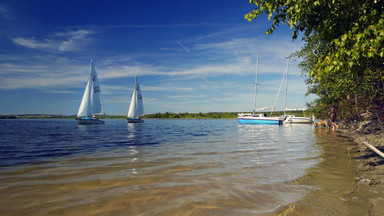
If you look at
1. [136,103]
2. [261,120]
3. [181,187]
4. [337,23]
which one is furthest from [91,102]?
[337,23]

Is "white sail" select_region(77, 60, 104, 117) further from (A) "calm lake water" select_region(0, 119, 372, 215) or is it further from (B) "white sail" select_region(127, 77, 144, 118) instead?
(A) "calm lake water" select_region(0, 119, 372, 215)

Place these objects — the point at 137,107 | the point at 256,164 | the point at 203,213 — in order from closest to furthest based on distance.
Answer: the point at 203,213
the point at 256,164
the point at 137,107

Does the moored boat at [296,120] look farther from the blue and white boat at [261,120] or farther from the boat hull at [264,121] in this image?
the boat hull at [264,121]

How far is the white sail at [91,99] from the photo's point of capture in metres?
62.5

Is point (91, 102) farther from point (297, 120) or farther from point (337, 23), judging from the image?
point (337, 23)

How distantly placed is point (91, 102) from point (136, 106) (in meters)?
16.3

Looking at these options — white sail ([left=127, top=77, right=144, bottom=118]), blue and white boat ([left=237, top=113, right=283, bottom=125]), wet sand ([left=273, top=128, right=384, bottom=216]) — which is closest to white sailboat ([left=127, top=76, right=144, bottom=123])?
white sail ([left=127, top=77, right=144, bottom=118])

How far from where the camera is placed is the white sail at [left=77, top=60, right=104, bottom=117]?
2462 inches

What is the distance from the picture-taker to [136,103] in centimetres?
7650

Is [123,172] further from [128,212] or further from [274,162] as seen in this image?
[274,162]

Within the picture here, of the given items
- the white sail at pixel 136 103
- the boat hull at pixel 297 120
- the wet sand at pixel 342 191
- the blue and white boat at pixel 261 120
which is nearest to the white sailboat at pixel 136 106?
the white sail at pixel 136 103

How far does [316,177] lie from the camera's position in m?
7.78

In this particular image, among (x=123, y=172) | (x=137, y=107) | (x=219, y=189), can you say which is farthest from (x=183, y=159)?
(x=137, y=107)

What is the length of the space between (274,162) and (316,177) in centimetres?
267
